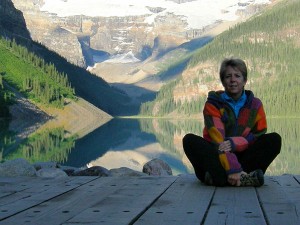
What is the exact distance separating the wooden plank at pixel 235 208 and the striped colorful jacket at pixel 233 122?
3.08 ft

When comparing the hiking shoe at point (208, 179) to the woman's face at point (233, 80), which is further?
the woman's face at point (233, 80)

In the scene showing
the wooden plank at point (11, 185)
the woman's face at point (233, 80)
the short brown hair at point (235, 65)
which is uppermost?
the short brown hair at point (235, 65)

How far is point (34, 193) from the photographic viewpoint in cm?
818

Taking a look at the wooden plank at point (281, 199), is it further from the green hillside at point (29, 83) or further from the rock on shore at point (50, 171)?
the green hillside at point (29, 83)

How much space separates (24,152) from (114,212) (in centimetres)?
4021

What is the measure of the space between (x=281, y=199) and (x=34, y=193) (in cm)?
343

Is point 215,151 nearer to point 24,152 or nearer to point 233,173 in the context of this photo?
point 233,173

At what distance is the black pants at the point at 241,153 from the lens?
9.13 metres

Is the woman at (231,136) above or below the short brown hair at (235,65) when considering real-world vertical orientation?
below

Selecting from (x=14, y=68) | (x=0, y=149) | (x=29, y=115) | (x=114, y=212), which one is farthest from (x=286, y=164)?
(x=14, y=68)

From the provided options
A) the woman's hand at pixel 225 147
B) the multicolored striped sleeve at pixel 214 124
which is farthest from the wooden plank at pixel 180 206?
the multicolored striped sleeve at pixel 214 124

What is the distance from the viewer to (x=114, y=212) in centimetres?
633

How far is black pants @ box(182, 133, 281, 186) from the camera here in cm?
913

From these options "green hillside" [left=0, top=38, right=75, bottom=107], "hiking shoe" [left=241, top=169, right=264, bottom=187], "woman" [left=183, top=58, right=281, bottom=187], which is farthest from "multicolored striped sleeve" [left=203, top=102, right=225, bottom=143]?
"green hillside" [left=0, top=38, right=75, bottom=107]
